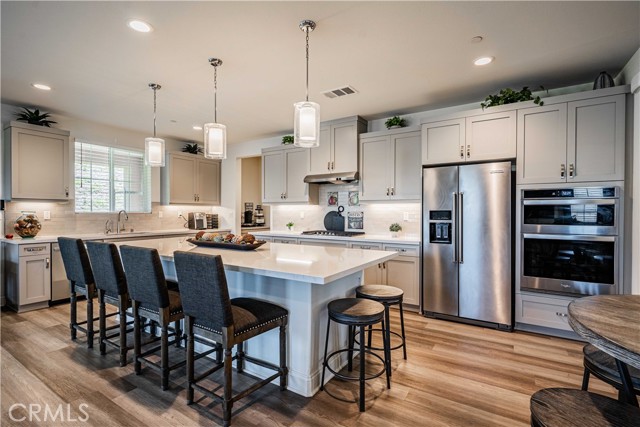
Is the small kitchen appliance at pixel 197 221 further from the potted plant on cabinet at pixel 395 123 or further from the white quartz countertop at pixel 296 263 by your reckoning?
the potted plant on cabinet at pixel 395 123

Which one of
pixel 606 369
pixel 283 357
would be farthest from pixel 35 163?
pixel 606 369

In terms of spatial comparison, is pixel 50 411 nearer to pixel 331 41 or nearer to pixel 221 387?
pixel 221 387

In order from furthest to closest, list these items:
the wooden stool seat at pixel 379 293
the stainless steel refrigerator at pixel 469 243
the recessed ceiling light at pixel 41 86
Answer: the recessed ceiling light at pixel 41 86 < the stainless steel refrigerator at pixel 469 243 < the wooden stool seat at pixel 379 293

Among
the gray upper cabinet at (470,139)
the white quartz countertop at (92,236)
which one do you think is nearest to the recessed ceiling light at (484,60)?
the gray upper cabinet at (470,139)

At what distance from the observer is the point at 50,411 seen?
6.44 feet

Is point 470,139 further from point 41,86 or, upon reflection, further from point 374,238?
point 41,86

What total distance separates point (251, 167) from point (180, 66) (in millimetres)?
4875

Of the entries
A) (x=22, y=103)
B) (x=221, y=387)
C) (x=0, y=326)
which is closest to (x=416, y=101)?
(x=221, y=387)

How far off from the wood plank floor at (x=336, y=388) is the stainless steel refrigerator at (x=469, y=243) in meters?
0.46

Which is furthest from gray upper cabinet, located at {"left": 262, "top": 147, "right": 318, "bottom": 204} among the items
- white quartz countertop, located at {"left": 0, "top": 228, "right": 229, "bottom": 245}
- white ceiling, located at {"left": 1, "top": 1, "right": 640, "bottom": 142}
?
white quartz countertop, located at {"left": 0, "top": 228, "right": 229, "bottom": 245}

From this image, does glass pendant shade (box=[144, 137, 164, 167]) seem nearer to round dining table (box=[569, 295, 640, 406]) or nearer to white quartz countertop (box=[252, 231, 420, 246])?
white quartz countertop (box=[252, 231, 420, 246])

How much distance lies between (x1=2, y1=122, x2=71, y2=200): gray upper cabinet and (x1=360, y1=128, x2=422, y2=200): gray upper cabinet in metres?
4.20

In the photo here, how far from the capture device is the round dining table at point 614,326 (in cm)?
95

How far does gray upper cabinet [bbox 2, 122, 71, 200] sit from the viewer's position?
393 centimetres
